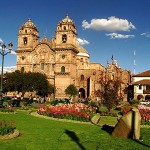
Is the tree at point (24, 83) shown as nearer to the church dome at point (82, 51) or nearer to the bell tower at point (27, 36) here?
the bell tower at point (27, 36)

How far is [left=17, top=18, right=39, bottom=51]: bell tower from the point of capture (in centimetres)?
7079

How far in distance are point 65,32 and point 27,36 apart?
10.4m

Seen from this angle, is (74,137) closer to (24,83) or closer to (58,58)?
(24,83)

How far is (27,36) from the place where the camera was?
7088 centimetres

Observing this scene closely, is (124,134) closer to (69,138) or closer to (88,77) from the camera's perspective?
(69,138)

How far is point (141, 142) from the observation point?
12.2 m

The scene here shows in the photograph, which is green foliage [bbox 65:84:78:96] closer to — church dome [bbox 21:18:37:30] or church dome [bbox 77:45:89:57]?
church dome [bbox 21:18:37:30]

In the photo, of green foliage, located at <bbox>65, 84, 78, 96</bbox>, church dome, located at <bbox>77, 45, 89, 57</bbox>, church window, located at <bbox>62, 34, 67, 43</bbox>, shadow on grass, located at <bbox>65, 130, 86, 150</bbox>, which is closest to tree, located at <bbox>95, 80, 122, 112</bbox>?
shadow on grass, located at <bbox>65, 130, 86, 150</bbox>

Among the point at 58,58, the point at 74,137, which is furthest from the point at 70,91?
the point at 74,137

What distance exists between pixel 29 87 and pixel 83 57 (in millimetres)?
30309

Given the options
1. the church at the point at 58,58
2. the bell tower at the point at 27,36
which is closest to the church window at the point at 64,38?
the church at the point at 58,58

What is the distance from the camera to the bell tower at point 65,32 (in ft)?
218

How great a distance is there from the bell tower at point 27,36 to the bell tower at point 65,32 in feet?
24.6

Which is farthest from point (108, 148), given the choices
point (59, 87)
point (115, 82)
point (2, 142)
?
point (59, 87)
